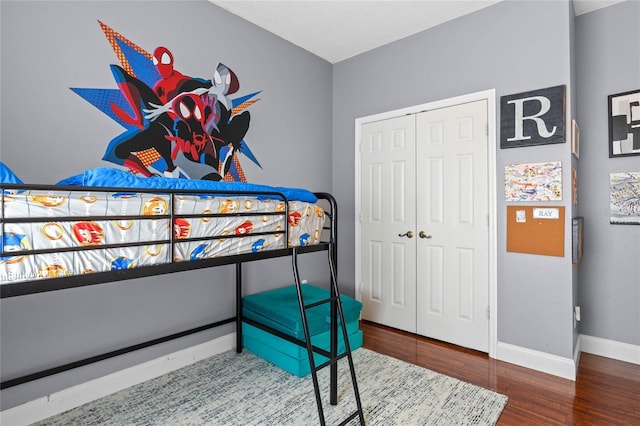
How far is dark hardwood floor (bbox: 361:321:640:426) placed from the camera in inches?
76.0

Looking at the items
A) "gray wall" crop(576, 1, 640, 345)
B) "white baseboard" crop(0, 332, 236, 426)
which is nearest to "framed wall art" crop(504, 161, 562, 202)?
"gray wall" crop(576, 1, 640, 345)

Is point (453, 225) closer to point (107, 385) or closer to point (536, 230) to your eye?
point (536, 230)

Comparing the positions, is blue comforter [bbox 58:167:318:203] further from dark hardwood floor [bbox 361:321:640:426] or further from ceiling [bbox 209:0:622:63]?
dark hardwood floor [bbox 361:321:640:426]

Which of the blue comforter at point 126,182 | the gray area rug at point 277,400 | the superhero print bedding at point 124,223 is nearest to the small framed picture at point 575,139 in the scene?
the gray area rug at point 277,400

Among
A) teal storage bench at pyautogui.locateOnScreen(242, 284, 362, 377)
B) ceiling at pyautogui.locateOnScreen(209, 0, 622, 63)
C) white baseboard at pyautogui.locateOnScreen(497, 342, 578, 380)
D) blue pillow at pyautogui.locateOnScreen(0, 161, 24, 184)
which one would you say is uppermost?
ceiling at pyautogui.locateOnScreen(209, 0, 622, 63)

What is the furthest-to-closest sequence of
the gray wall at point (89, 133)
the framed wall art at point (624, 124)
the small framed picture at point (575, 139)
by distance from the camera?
the framed wall art at point (624, 124), the small framed picture at point (575, 139), the gray wall at point (89, 133)

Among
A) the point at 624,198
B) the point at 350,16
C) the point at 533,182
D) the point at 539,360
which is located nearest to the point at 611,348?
the point at 539,360

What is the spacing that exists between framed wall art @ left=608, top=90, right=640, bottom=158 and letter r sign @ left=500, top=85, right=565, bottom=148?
65 cm

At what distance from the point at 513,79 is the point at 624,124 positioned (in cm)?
92

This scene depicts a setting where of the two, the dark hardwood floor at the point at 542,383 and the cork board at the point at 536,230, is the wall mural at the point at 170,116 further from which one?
the cork board at the point at 536,230

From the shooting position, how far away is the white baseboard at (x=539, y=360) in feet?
7.73

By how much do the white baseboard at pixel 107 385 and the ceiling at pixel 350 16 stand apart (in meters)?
2.65

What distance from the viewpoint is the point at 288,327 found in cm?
237

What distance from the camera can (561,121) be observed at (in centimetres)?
239
